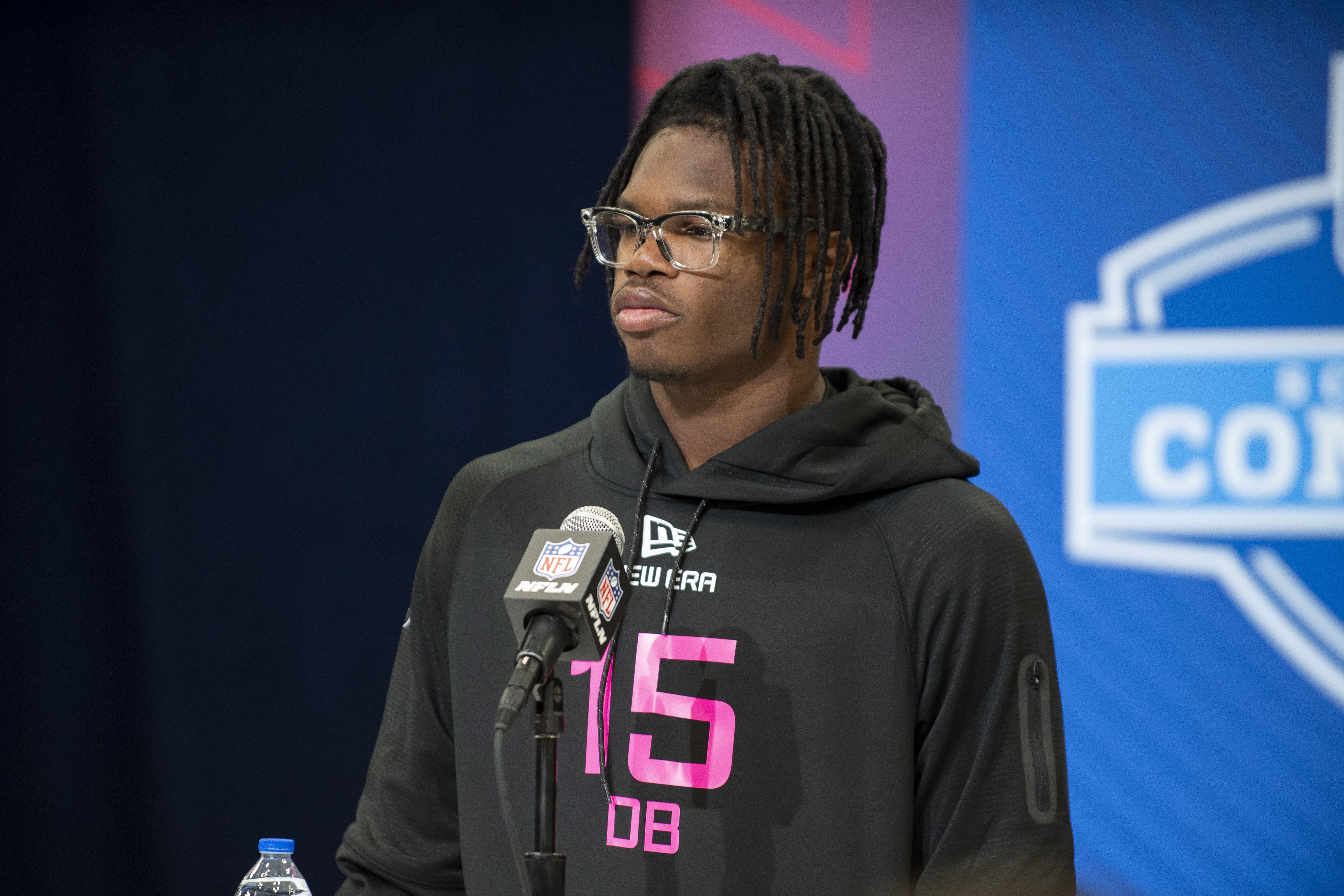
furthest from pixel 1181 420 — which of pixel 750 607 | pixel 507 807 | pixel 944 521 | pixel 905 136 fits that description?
pixel 507 807

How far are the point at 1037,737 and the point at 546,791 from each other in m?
0.54

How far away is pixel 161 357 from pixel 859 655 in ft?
6.90

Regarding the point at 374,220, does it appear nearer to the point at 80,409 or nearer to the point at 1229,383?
the point at 80,409

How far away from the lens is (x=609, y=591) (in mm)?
995

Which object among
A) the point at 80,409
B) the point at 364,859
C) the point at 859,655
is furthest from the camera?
the point at 80,409

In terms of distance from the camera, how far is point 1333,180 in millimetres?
2539

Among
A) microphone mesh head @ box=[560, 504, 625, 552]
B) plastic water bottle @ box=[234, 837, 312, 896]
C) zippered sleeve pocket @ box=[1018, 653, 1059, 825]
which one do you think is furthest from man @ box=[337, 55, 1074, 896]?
microphone mesh head @ box=[560, 504, 625, 552]

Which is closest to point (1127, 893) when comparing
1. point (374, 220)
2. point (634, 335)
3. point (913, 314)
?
point (913, 314)

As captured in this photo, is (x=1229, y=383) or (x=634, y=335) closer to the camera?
(x=634, y=335)

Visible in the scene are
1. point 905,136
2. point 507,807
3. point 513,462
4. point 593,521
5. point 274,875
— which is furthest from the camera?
point 905,136

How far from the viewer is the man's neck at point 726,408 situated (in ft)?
4.57

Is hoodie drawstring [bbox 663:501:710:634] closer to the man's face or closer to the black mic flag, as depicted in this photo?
the man's face

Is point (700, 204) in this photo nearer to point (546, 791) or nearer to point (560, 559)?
point (560, 559)

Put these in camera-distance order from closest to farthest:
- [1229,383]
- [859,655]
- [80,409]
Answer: [859,655] < [1229,383] < [80,409]
